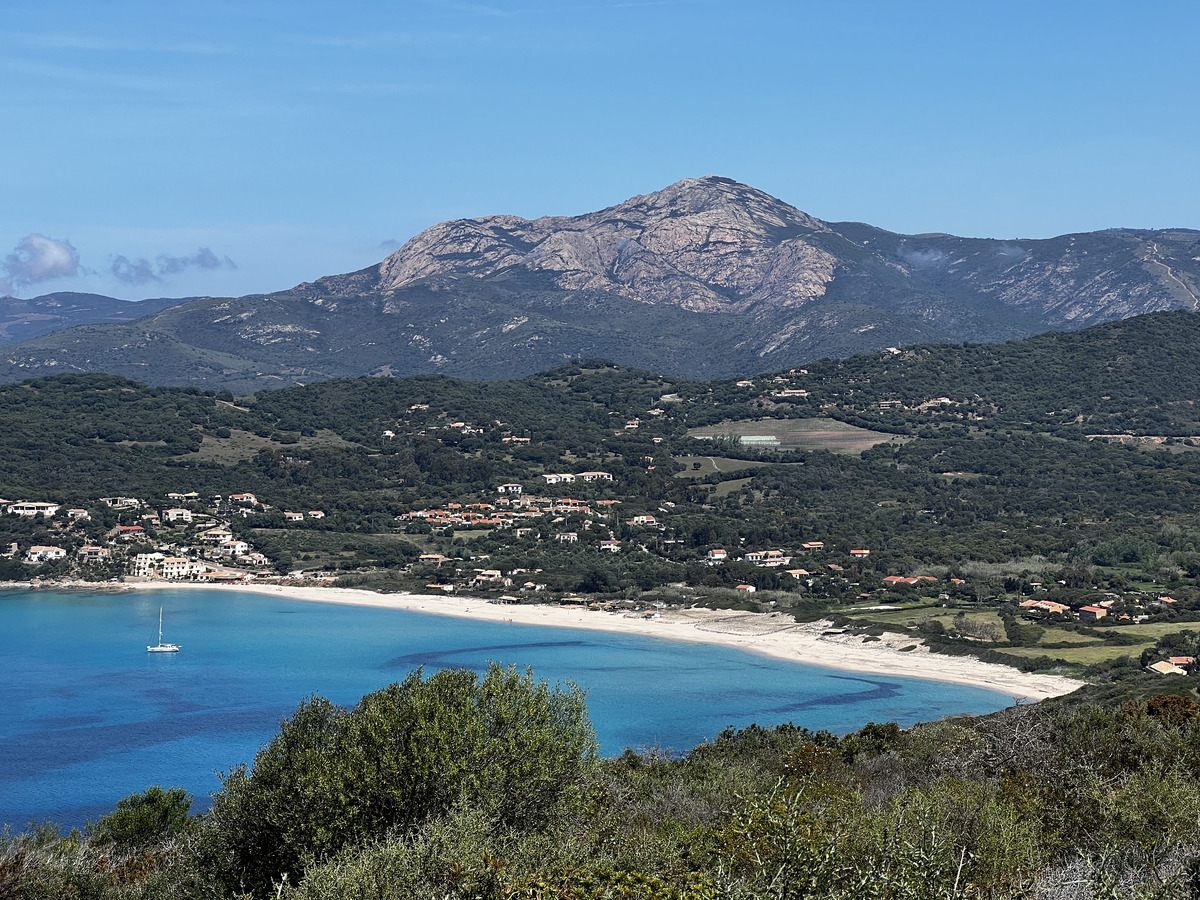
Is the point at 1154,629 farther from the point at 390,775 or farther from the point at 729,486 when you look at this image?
the point at 729,486

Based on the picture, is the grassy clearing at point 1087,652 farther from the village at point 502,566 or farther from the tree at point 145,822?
the tree at point 145,822

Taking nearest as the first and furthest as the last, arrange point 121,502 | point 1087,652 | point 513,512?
1. point 1087,652
2. point 121,502
3. point 513,512

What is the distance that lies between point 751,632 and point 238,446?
194ft

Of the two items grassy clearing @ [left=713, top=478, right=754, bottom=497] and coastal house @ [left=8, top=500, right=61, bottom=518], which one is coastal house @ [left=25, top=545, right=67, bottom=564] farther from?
grassy clearing @ [left=713, top=478, right=754, bottom=497]

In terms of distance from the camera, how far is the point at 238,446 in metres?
108

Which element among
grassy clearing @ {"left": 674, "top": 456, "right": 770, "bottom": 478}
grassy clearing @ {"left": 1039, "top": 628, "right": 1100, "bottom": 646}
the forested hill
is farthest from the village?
the forested hill

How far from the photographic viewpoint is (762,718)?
46.0m

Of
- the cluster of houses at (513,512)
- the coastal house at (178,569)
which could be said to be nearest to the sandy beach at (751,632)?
the coastal house at (178,569)

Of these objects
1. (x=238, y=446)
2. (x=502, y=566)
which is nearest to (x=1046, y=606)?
(x=502, y=566)

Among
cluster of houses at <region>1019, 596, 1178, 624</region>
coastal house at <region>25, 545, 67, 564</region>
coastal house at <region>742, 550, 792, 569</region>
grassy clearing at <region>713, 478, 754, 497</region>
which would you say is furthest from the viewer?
grassy clearing at <region>713, 478, 754, 497</region>

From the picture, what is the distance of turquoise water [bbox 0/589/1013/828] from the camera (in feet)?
128

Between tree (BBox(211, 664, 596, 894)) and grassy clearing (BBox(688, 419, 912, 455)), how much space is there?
98407mm

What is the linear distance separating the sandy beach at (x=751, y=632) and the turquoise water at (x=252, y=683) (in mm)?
1215

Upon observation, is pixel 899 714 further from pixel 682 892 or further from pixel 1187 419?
pixel 1187 419
